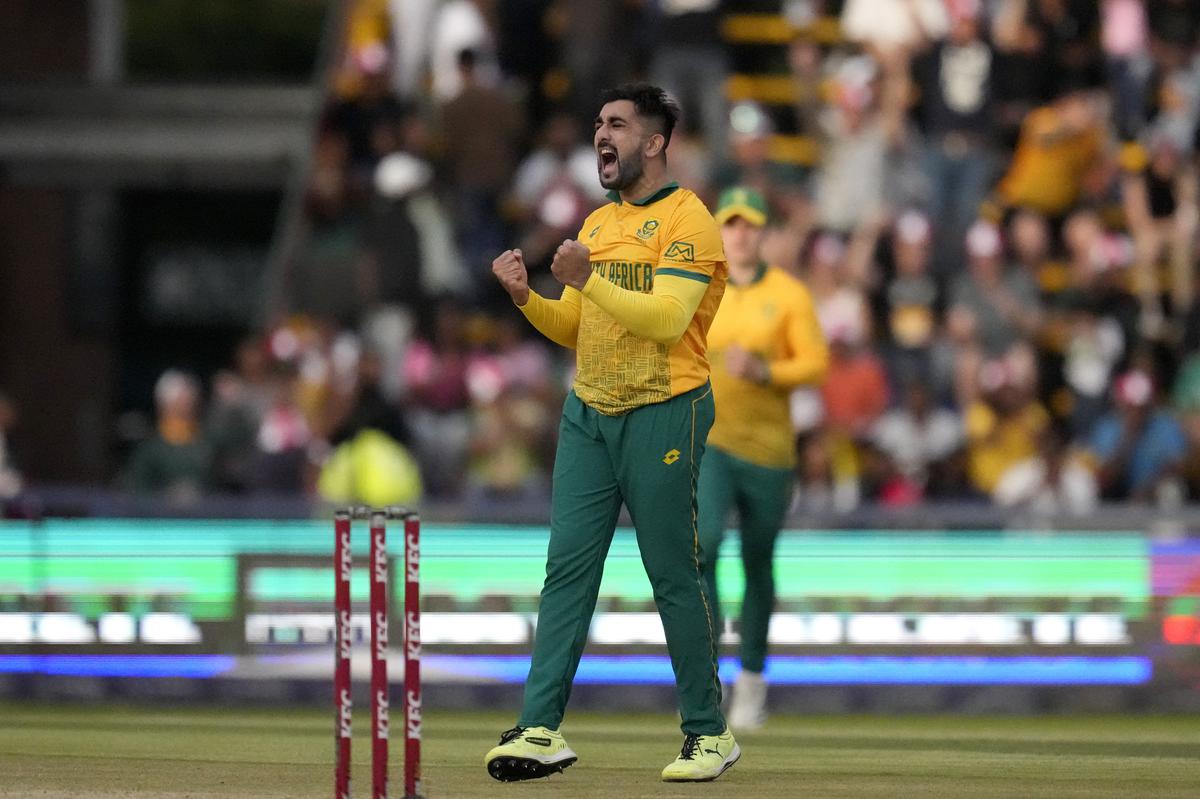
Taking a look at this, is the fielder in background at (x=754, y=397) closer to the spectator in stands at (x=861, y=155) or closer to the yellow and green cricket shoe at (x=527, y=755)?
the yellow and green cricket shoe at (x=527, y=755)

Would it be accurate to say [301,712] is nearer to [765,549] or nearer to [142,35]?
[765,549]

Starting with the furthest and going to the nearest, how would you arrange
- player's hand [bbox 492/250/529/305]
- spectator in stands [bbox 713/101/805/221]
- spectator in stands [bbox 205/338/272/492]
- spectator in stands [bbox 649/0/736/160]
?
spectator in stands [bbox 649/0/736/160] → spectator in stands [bbox 713/101/805/221] → spectator in stands [bbox 205/338/272/492] → player's hand [bbox 492/250/529/305]

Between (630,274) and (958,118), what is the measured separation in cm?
1039

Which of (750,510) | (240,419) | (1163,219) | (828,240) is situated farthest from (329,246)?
(750,510)

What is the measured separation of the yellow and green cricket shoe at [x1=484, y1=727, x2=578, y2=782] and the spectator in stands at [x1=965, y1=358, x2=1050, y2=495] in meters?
7.20

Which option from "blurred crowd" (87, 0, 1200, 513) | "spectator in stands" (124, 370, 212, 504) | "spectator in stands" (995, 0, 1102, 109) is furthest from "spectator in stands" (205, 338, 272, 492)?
"spectator in stands" (995, 0, 1102, 109)

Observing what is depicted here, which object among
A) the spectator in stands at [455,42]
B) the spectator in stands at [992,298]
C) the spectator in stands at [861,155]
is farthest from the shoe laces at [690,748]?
the spectator in stands at [455,42]

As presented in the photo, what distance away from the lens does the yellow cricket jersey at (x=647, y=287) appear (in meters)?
8.24

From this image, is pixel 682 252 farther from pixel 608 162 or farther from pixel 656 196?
pixel 608 162

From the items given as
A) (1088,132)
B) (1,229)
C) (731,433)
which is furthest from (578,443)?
(1,229)

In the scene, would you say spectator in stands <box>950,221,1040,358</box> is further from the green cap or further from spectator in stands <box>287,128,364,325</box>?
the green cap

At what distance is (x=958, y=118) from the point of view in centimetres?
1822

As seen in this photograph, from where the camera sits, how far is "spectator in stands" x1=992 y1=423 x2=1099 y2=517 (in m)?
14.6

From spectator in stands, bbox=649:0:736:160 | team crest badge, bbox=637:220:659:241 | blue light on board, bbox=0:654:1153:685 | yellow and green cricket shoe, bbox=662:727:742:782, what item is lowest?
blue light on board, bbox=0:654:1153:685
